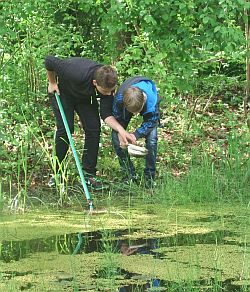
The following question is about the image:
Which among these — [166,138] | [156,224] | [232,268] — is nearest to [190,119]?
[166,138]

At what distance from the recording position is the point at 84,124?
22.6 ft

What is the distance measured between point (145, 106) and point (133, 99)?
0.33 metres

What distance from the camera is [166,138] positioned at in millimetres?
9352

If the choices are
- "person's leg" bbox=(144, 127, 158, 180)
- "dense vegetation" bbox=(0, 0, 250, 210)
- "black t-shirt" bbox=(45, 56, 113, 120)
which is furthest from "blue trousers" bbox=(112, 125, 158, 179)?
"black t-shirt" bbox=(45, 56, 113, 120)

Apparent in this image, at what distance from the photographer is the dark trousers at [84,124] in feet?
22.3

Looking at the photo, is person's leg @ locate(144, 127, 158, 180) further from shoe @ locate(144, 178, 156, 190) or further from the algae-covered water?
the algae-covered water

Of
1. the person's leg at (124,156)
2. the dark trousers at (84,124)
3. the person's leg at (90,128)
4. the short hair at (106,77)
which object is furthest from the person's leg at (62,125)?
the short hair at (106,77)

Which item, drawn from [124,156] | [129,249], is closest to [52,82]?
[124,156]

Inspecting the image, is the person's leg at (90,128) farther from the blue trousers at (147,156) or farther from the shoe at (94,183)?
the blue trousers at (147,156)

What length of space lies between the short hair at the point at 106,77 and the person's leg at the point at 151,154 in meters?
0.75

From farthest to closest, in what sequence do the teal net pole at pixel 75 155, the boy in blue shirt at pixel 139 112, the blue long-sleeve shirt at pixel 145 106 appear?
the blue long-sleeve shirt at pixel 145 106, the boy in blue shirt at pixel 139 112, the teal net pole at pixel 75 155

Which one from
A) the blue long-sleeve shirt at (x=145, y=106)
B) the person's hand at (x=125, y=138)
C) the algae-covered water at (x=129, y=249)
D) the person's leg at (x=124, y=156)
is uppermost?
the blue long-sleeve shirt at (x=145, y=106)

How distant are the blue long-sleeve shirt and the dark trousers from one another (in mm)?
216

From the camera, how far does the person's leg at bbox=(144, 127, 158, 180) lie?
22.5ft
